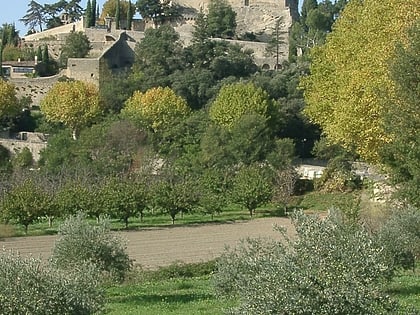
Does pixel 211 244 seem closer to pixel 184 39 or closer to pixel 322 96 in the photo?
pixel 322 96

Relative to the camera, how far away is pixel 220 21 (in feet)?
225

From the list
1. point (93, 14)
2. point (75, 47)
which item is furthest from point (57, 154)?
point (93, 14)

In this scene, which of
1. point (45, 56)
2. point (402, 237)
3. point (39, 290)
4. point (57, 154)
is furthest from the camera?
point (45, 56)

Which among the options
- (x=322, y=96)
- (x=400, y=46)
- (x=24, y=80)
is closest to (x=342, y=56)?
(x=322, y=96)

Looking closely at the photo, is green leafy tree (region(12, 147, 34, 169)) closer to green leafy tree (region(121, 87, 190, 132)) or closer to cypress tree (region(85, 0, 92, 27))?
green leafy tree (region(121, 87, 190, 132))

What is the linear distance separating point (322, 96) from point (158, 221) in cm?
935

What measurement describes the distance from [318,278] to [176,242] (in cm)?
2018

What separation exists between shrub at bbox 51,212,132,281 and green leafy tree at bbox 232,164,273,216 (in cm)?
2184

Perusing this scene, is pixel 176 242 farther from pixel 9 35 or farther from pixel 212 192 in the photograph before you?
pixel 9 35

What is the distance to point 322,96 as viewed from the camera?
1200 inches

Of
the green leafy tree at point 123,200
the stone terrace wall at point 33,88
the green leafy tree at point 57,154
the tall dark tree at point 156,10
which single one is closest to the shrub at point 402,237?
the green leafy tree at point 123,200

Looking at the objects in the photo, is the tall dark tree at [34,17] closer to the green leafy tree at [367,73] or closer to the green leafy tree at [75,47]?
the green leafy tree at [75,47]

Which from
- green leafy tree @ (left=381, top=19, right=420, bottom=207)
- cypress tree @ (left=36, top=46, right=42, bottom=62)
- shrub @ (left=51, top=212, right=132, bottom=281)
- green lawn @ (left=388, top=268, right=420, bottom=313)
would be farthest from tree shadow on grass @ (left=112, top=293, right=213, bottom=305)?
cypress tree @ (left=36, top=46, right=42, bottom=62)

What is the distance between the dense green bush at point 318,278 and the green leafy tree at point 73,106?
4461 cm
